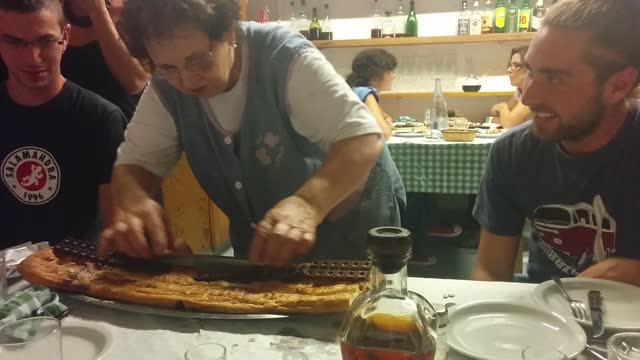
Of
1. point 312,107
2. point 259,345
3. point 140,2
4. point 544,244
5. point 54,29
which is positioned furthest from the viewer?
point 54,29

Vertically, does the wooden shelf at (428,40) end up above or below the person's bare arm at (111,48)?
below

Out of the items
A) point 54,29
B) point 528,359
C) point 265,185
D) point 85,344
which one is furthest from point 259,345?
point 54,29

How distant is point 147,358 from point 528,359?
55 centimetres

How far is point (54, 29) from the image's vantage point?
161cm

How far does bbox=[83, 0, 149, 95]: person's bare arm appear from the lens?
191cm

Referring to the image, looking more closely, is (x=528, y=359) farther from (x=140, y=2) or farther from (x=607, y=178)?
(x=140, y=2)

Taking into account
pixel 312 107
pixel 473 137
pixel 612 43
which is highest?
pixel 612 43

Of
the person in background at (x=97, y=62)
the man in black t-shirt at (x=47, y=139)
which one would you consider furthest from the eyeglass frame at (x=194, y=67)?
the person in background at (x=97, y=62)

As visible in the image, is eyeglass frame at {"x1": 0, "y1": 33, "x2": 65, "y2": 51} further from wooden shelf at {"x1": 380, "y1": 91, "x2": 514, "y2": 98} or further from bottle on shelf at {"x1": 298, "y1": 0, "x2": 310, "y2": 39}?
bottle on shelf at {"x1": 298, "y1": 0, "x2": 310, "y2": 39}

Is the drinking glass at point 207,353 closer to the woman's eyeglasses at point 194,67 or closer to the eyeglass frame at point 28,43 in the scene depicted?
the woman's eyeglasses at point 194,67

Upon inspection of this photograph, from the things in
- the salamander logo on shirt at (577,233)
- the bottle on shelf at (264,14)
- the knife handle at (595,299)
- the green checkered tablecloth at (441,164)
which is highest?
the bottle on shelf at (264,14)

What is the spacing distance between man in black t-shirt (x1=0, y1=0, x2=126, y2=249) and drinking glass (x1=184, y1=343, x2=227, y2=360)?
3.12ft

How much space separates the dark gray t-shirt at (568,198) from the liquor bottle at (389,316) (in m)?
0.77

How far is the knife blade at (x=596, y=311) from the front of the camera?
86cm
